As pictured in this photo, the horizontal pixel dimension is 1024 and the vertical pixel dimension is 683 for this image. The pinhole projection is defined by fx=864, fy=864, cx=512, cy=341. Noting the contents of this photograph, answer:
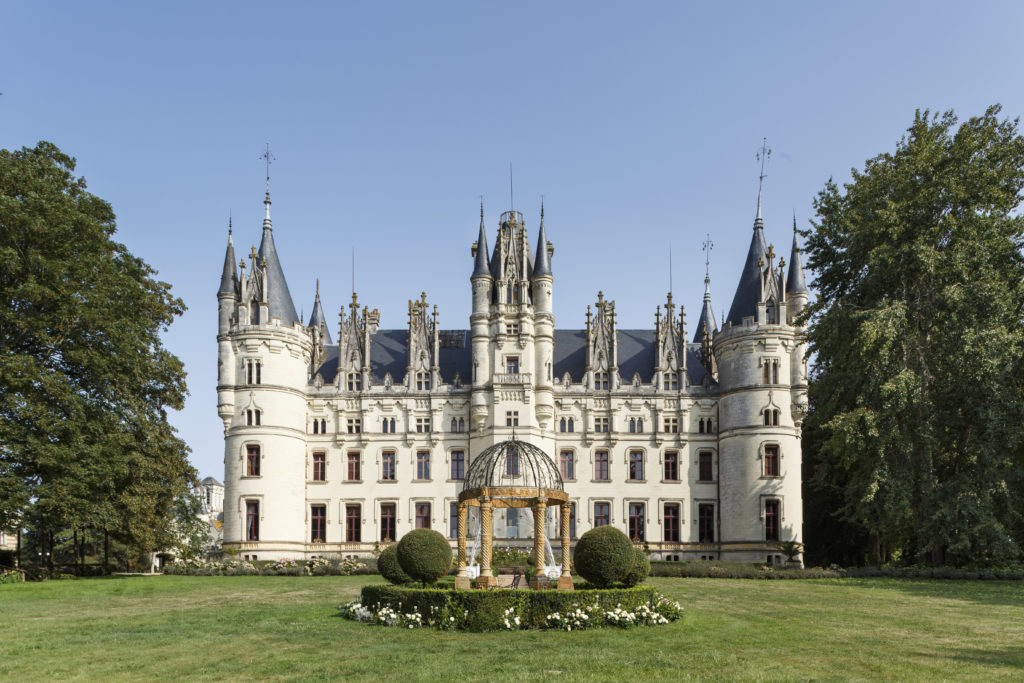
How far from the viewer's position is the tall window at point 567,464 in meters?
52.7

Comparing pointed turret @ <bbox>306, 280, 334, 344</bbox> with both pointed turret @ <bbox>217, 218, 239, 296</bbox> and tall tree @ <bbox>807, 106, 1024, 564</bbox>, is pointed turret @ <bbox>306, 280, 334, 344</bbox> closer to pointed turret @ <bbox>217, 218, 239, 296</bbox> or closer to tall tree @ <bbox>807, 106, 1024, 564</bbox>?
pointed turret @ <bbox>217, 218, 239, 296</bbox>

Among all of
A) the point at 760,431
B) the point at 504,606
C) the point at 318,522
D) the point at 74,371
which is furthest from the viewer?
the point at 318,522

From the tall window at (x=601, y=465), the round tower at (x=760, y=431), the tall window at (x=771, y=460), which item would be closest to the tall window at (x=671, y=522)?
the round tower at (x=760, y=431)

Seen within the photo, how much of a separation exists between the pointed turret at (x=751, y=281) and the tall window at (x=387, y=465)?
22153 mm

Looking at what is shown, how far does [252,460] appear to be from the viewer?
50188 millimetres

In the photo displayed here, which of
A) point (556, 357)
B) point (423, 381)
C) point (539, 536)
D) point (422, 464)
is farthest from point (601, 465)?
point (539, 536)

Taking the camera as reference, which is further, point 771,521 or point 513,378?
point 513,378

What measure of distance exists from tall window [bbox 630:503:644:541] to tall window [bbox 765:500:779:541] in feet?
24.2

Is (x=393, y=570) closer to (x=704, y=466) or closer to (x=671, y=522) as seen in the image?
(x=671, y=522)

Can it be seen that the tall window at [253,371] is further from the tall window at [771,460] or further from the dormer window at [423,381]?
the tall window at [771,460]

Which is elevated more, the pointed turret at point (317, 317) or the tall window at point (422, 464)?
the pointed turret at point (317, 317)

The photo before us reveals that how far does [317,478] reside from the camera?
52.8 metres

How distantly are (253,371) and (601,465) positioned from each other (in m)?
21.5

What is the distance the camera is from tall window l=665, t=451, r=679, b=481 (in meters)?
52.9
